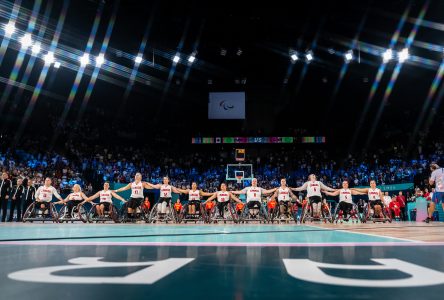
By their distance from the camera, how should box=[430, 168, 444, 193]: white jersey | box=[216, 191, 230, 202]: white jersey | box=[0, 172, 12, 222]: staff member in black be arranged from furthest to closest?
1. box=[0, 172, 12, 222]: staff member in black
2. box=[216, 191, 230, 202]: white jersey
3. box=[430, 168, 444, 193]: white jersey

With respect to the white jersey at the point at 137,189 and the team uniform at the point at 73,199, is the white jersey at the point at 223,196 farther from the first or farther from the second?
the team uniform at the point at 73,199

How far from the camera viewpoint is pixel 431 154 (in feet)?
64.0

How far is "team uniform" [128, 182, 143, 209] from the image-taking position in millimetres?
9711

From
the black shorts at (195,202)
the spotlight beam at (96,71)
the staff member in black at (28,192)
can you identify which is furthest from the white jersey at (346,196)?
the staff member in black at (28,192)

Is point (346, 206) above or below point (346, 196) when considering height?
below

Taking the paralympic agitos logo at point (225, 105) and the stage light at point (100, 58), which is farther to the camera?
the paralympic agitos logo at point (225, 105)

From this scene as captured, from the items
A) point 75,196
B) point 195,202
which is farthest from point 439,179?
point 75,196

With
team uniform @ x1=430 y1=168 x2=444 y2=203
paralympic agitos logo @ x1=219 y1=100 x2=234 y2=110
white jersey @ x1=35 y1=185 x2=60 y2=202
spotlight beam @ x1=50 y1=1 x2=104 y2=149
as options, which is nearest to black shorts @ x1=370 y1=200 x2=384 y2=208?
team uniform @ x1=430 y1=168 x2=444 y2=203

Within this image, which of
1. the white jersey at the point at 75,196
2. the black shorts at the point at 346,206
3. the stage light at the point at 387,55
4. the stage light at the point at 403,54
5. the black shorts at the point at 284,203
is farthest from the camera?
the stage light at the point at 387,55

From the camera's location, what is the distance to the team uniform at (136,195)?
9.71 metres

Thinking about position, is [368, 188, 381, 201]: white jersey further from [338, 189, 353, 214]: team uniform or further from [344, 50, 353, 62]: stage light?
[344, 50, 353, 62]: stage light

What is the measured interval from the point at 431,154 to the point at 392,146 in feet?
11.0

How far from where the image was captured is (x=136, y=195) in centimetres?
979

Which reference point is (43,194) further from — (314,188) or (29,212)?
(314,188)
